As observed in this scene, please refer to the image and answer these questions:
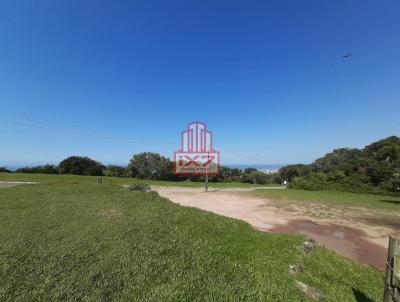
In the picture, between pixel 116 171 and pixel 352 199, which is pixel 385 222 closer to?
pixel 352 199

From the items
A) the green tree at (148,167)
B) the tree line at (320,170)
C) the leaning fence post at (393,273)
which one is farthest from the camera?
the green tree at (148,167)

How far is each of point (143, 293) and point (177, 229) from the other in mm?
2580

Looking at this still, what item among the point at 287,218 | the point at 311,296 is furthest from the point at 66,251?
the point at 287,218

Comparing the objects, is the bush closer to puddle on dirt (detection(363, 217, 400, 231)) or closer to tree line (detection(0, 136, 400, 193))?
tree line (detection(0, 136, 400, 193))

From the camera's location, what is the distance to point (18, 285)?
265cm

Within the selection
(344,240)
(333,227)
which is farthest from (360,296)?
(333,227)

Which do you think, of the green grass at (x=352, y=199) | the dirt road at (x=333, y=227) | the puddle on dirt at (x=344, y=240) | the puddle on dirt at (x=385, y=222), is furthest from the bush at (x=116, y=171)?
the puddle on dirt at (x=385, y=222)

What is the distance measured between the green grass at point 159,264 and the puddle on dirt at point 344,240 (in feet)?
3.08

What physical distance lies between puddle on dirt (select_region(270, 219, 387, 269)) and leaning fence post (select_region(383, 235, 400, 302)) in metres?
3.02

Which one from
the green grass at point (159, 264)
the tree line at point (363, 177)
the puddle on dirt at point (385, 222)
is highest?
the tree line at point (363, 177)

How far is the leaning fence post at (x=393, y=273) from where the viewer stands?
7.43 feet

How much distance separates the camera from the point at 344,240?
6148 millimetres

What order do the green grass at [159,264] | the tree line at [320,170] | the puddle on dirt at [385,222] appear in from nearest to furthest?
the green grass at [159,264]
the puddle on dirt at [385,222]
the tree line at [320,170]

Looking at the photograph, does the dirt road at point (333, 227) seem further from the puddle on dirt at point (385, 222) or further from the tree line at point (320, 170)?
the tree line at point (320, 170)
